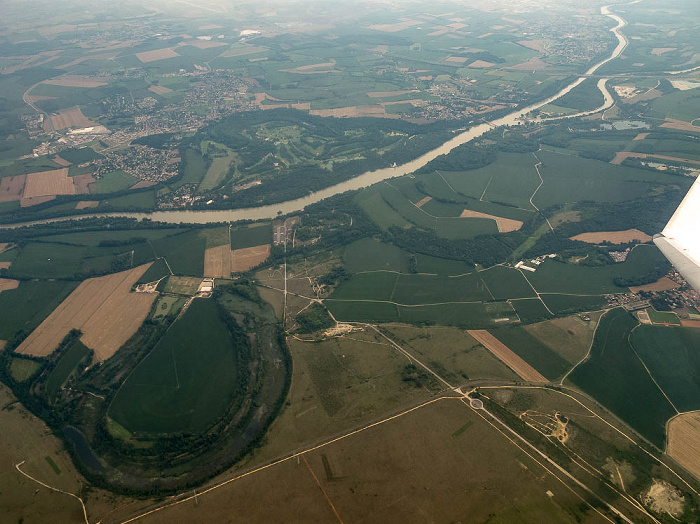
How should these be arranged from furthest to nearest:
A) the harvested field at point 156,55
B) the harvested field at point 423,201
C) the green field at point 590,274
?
1. the harvested field at point 156,55
2. the harvested field at point 423,201
3. the green field at point 590,274

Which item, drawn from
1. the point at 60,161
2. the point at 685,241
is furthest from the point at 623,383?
the point at 60,161

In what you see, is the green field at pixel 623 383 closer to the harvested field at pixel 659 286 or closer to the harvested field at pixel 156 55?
the harvested field at pixel 659 286

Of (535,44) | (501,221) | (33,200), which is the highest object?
(535,44)

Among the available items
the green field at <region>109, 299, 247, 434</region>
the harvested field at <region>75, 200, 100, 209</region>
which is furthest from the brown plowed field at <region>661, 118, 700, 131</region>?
the harvested field at <region>75, 200, 100, 209</region>

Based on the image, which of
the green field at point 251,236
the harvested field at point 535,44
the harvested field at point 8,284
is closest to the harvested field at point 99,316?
the harvested field at point 8,284

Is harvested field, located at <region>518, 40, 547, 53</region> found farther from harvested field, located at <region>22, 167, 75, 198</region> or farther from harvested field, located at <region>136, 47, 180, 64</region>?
harvested field, located at <region>22, 167, 75, 198</region>

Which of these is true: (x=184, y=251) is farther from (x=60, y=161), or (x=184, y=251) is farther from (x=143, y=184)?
(x=60, y=161)
